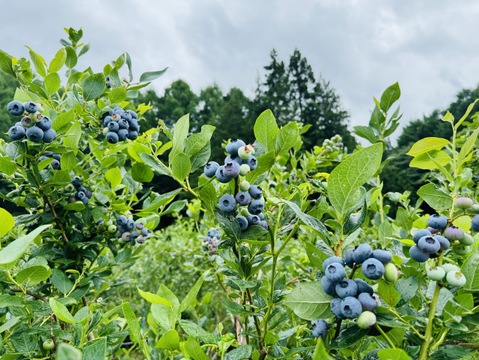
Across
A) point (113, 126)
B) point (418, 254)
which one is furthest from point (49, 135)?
point (418, 254)

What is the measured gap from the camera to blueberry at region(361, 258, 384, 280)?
0.62 metres

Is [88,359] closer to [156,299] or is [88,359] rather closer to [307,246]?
[156,299]

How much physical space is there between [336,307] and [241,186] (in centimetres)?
31

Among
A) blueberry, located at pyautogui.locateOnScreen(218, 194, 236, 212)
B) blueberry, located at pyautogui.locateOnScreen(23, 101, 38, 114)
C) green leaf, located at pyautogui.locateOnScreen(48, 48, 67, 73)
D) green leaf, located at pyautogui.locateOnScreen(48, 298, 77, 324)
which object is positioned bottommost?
green leaf, located at pyautogui.locateOnScreen(48, 298, 77, 324)

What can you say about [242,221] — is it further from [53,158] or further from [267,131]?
[53,158]

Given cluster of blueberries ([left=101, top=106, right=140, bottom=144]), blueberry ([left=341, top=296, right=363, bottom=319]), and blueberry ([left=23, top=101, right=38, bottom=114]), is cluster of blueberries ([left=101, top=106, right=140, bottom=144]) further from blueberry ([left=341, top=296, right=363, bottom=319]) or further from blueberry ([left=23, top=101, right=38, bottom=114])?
blueberry ([left=341, top=296, right=363, bottom=319])

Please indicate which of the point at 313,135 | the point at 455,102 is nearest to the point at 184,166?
the point at 313,135

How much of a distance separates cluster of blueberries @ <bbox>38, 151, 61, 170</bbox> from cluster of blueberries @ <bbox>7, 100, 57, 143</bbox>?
13 centimetres

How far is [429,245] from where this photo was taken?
656 millimetres

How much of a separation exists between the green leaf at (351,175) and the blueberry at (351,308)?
0.49 feet

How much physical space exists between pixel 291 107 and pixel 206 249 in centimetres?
3194

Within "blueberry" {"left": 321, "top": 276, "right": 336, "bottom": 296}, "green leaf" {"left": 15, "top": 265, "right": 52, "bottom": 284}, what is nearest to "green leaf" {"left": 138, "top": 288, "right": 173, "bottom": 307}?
"green leaf" {"left": 15, "top": 265, "right": 52, "bottom": 284}

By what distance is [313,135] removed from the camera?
29688 mm

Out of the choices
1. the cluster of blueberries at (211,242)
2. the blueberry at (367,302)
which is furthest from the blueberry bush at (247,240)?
the cluster of blueberries at (211,242)
